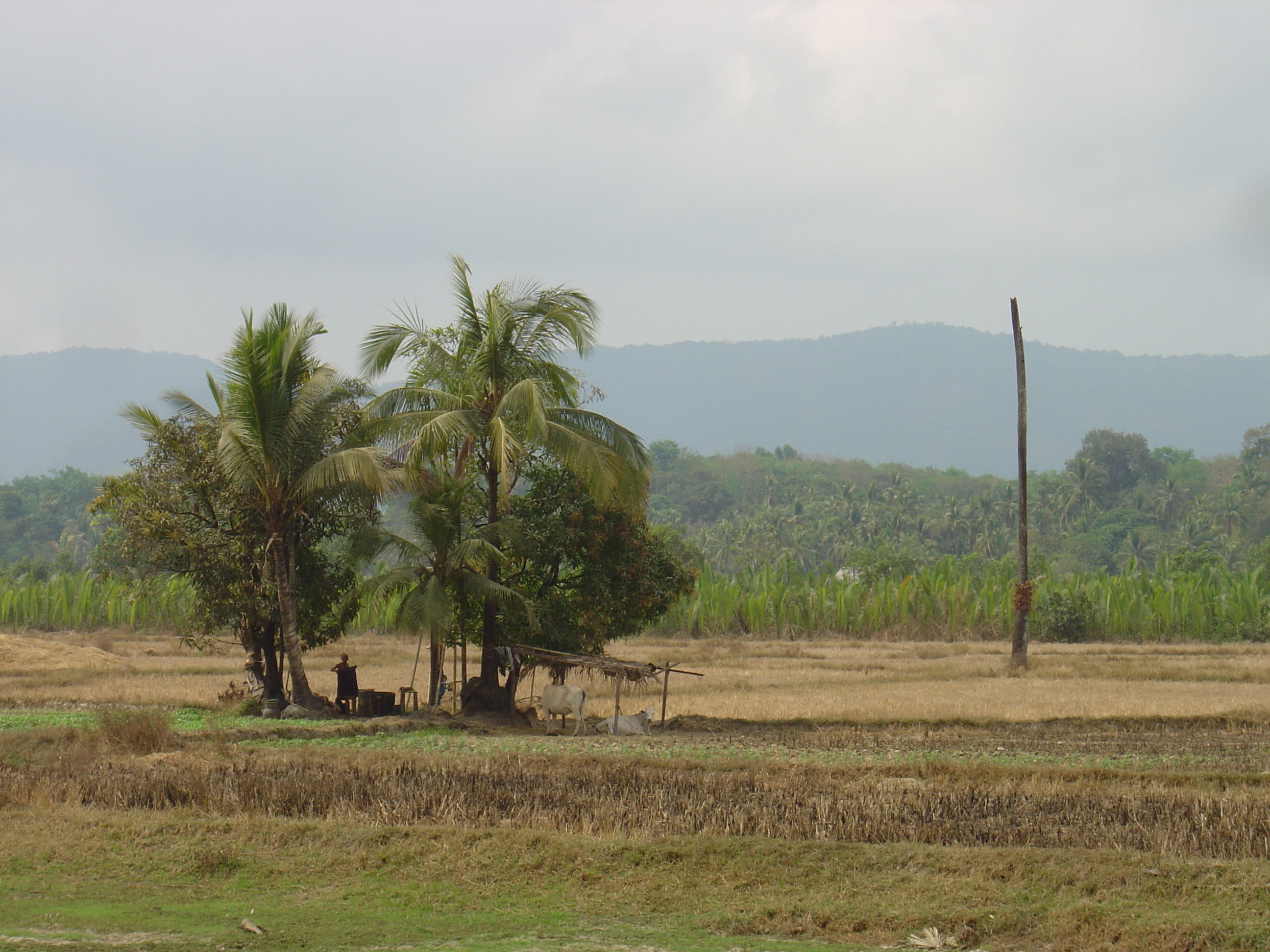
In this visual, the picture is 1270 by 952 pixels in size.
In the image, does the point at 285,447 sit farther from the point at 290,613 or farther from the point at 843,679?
the point at 843,679

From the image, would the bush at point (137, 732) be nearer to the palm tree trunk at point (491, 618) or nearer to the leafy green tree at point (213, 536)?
the leafy green tree at point (213, 536)

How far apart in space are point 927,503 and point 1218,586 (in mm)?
54913

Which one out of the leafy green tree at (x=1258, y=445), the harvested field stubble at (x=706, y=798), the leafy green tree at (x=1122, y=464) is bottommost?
the harvested field stubble at (x=706, y=798)

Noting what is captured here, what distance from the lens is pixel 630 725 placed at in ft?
57.0

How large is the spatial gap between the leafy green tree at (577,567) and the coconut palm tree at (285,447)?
253 cm

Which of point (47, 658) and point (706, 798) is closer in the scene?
point (706, 798)

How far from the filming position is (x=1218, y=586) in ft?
135

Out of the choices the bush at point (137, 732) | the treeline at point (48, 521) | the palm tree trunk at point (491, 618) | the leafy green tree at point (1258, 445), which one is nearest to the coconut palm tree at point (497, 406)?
the palm tree trunk at point (491, 618)

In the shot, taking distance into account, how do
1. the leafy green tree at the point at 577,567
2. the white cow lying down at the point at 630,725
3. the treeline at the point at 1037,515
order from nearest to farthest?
the white cow lying down at the point at 630,725
the leafy green tree at the point at 577,567
the treeline at the point at 1037,515

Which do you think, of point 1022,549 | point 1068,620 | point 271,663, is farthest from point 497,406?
point 1068,620

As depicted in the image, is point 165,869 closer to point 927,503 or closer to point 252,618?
point 252,618

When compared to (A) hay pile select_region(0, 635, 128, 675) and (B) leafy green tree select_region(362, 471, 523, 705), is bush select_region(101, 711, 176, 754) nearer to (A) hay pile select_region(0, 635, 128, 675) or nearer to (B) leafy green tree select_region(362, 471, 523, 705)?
(B) leafy green tree select_region(362, 471, 523, 705)

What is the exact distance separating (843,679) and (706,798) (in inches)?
585

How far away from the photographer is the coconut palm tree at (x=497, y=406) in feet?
60.4
